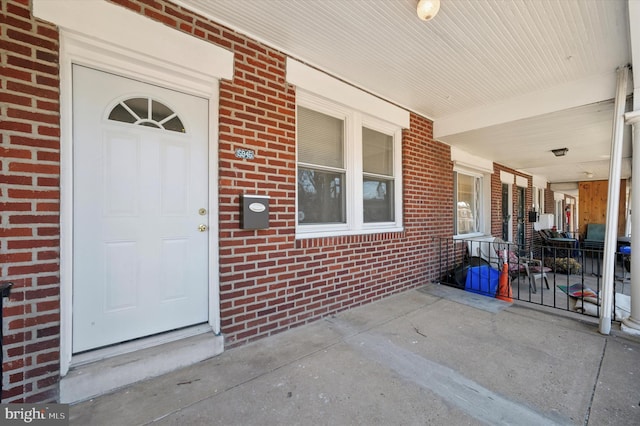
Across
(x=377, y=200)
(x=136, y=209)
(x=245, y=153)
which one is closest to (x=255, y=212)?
(x=245, y=153)

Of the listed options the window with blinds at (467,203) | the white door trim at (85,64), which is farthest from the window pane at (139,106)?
the window with blinds at (467,203)

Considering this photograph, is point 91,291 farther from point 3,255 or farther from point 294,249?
point 294,249

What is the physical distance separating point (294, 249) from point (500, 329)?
2.27 metres

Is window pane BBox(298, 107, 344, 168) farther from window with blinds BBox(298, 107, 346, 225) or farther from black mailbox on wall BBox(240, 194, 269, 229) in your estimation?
black mailbox on wall BBox(240, 194, 269, 229)

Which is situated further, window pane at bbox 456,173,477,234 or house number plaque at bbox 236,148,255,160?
window pane at bbox 456,173,477,234

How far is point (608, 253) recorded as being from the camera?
2881 millimetres

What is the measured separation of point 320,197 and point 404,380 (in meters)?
2.00

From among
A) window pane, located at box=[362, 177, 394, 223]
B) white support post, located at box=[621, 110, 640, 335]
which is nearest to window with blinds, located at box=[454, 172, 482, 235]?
window pane, located at box=[362, 177, 394, 223]

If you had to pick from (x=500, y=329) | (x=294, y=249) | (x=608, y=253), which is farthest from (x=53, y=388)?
(x=608, y=253)

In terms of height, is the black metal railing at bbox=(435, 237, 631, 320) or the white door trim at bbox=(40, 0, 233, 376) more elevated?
the white door trim at bbox=(40, 0, 233, 376)

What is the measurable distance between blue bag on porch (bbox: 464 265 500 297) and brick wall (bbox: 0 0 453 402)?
587 mm

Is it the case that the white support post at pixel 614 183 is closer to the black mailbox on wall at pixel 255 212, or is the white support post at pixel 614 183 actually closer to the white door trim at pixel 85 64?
the black mailbox on wall at pixel 255 212

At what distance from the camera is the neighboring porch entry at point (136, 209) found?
1934 millimetres

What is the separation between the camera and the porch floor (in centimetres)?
167
